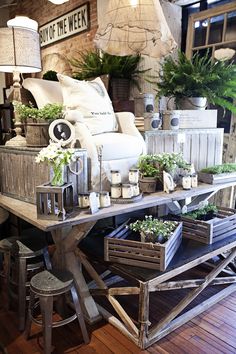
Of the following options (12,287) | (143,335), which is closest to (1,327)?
(12,287)

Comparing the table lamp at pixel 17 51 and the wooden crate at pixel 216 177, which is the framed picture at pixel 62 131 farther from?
the wooden crate at pixel 216 177

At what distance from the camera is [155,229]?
1.75m

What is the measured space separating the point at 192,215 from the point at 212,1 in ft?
7.38

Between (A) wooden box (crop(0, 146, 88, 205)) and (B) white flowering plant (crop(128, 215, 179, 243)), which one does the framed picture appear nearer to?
(A) wooden box (crop(0, 146, 88, 205))

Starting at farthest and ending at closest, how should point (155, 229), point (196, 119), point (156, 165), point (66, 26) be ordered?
point (66, 26), point (196, 119), point (156, 165), point (155, 229)

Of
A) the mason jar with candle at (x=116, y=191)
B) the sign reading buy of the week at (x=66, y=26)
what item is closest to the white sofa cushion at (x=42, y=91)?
the mason jar with candle at (x=116, y=191)

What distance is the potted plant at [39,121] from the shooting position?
1861 mm

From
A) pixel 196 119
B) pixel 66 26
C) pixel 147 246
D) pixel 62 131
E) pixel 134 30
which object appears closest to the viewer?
pixel 147 246

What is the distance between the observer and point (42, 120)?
186 cm

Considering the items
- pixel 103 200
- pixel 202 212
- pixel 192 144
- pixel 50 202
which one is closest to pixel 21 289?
pixel 50 202

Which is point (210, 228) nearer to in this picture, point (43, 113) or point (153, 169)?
point (153, 169)

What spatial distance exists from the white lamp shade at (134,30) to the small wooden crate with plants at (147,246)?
1.31m

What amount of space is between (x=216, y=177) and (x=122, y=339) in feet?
4.20

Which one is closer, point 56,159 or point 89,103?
point 56,159
